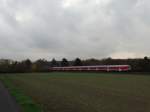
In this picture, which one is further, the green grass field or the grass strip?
the green grass field

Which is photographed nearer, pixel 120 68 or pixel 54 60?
pixel 120 68

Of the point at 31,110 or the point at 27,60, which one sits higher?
the point at 27,60

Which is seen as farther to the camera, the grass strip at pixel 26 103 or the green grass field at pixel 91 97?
the green grass field at pixel 91 97

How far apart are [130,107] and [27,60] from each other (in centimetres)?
14497

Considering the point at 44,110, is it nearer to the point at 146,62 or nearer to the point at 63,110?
the point at 63,110

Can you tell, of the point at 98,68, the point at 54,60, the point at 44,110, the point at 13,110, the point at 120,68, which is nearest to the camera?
the point at 13,110

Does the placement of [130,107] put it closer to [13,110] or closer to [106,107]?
[106,107]

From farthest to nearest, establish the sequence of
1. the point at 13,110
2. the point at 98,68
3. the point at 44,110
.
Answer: the point at 98,68 → the point at 44,110 → the point at 13,110

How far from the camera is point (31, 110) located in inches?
463

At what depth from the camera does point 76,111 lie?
11711 millimetres

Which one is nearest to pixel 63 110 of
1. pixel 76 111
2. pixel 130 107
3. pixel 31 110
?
pixel 76 111

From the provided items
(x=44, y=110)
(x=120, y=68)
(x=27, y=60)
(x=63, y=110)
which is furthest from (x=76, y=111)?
(x=27, y=60)

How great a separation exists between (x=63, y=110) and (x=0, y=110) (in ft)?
9.23

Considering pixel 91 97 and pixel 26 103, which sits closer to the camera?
pixel 26 103
